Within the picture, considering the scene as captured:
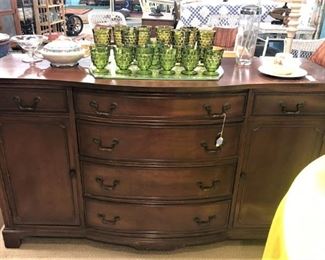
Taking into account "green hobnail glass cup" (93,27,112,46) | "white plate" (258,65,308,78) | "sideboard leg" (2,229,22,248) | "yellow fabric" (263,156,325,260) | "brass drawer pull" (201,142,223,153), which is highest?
"green hobnail glass cup" (93,27,112,46)

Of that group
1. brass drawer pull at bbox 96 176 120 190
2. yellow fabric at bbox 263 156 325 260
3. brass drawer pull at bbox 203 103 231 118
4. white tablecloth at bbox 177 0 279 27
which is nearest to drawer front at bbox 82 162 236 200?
brass drawer pull at bbox 96 176 120 190

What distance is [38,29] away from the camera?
21.7 feet

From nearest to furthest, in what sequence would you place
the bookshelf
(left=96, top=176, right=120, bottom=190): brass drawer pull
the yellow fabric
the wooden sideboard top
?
the yellow fabric < the wooden sideboard top < (left=96, top=176, right=120, bottom=190): brass drawer pull < the bookshelf

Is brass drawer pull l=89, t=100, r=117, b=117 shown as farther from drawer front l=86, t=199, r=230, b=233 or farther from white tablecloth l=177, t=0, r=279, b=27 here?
white tablecloth l=177, t=0, r=279, b=27

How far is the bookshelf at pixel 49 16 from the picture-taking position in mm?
6621

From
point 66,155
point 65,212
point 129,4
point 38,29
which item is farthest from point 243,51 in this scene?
point 129,4

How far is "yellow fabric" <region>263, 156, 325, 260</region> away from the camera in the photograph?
52cm

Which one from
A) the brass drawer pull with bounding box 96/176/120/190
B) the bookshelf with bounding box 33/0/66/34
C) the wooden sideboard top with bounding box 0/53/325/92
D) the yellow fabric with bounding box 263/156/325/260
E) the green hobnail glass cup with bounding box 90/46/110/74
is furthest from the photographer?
the bookshelf with bounding box 33/0/66/34

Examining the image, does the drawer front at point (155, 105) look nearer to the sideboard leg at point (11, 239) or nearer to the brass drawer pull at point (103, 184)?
the brass drawer pull at point (103, 184)

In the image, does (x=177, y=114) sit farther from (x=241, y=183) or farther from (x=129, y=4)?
(x=129, y=4)

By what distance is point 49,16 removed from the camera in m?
7.11

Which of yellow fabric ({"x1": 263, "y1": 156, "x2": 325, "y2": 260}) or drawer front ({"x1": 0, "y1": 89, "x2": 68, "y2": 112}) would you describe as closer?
yellow fabric ({"x1": 263, "y1": 156, "x2": 325, "y2": 260})

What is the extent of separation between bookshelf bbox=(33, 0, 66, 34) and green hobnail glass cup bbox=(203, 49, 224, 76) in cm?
629

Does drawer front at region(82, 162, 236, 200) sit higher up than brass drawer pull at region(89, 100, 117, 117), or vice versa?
brass drawer pull at region(89, 100, 117, 117)
